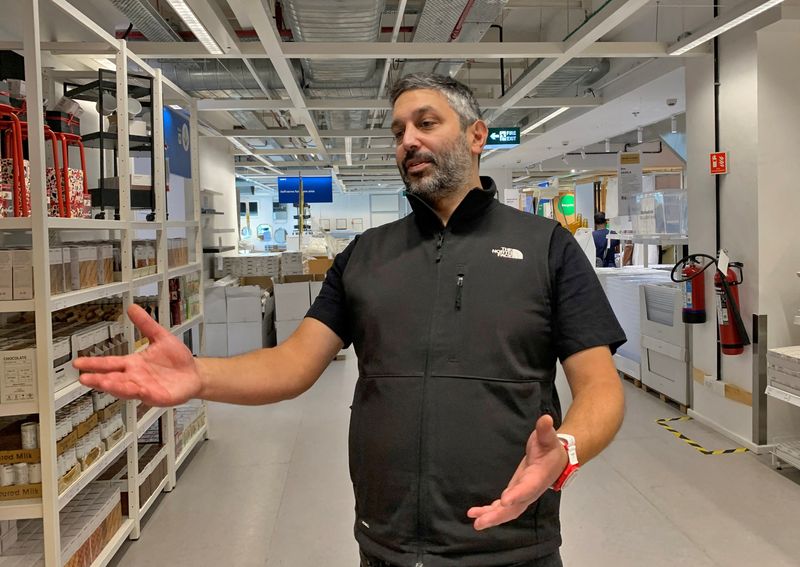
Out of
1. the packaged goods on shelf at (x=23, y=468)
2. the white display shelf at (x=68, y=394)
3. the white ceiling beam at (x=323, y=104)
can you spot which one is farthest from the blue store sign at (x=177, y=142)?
the packaged goods on shelf at (x=23, y=468)

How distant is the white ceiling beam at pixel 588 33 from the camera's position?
3.92m

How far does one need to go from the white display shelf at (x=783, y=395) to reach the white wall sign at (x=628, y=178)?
4502 millimetres

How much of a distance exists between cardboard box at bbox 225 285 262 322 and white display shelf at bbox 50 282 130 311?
15.2ft

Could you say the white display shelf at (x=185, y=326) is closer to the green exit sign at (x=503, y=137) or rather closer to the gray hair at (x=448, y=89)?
the gray hair at (x=448, y=89)

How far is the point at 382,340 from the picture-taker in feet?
4.46

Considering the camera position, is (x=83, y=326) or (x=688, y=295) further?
(x=688, y=295)

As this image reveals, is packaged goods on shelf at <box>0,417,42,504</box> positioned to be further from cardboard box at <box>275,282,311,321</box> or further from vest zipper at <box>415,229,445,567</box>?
cardboard box at <box>275,282,311,321</box>

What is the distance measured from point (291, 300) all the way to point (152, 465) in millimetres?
4517

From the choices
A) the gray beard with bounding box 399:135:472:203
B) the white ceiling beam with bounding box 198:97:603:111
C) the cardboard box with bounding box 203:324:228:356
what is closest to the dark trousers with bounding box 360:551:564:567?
the gray beard with bounding box 399:135:472:203

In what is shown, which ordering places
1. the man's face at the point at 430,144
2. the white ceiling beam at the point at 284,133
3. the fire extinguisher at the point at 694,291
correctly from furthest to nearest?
1. the white ceiling beam at the point at 284,133
2. the fire extinguisher at the point at 694,291
3. the man's face at the point at 430,144

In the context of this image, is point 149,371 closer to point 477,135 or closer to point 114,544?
point 477,135

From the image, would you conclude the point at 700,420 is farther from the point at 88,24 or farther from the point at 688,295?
the point at 88,24

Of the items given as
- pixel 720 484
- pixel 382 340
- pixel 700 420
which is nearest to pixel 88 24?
pixel 382 340

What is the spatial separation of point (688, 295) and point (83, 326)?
180 inches
